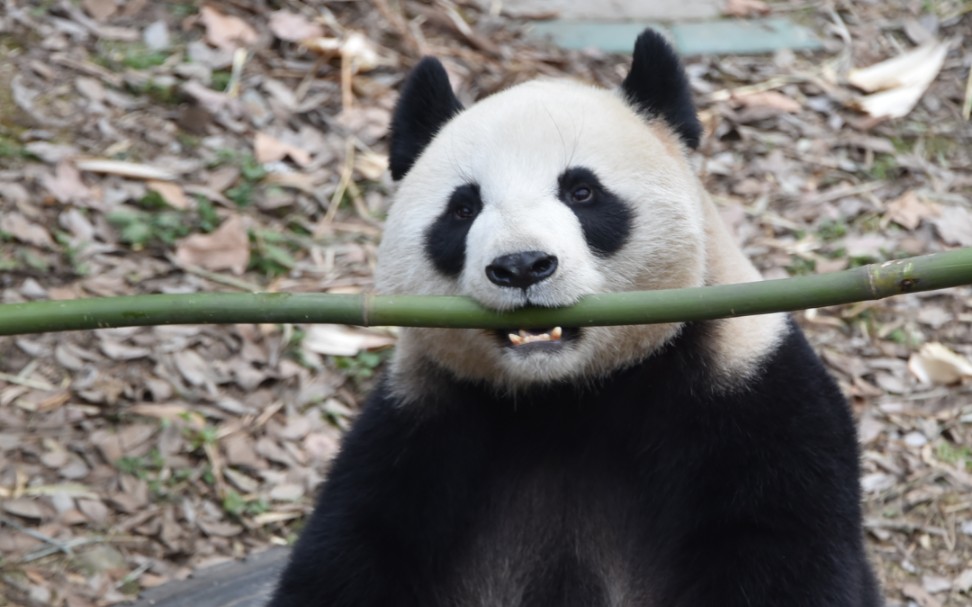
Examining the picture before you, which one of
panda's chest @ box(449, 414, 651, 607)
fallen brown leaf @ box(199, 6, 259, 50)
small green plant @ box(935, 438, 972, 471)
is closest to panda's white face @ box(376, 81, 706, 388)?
panda's chest @ box(449, 414, 651, 607)

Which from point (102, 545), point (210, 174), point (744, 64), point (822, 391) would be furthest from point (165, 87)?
point (822, 391)

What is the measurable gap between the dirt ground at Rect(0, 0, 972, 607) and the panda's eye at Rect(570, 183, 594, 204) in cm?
253

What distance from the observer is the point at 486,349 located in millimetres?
3484

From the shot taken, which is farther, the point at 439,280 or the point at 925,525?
the point at 925,525

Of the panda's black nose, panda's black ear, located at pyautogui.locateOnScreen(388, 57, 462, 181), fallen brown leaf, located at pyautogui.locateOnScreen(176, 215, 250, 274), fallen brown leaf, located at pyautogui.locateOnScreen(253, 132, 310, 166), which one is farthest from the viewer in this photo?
fallen brown leaf, located at pyautogui.locateOnScreen(253, 132, 310, 166)

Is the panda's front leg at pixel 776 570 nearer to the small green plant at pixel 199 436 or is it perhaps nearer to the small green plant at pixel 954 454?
the small green plant at pixel 954 454

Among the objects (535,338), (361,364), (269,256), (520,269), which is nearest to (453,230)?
(535,338)

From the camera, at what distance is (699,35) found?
7875 mm

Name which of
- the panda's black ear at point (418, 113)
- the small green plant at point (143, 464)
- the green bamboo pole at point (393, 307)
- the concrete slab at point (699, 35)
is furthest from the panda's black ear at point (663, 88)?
the concrete slab at point (699, 35)

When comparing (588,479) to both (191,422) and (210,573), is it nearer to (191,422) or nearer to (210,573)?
(210,573)

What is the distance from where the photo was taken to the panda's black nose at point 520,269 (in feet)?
9.80

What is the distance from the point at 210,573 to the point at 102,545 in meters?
0.56

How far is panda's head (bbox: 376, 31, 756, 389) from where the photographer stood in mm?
3291

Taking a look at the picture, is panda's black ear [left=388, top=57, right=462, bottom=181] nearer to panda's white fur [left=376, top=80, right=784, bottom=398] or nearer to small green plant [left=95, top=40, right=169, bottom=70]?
panda's white fur [left=376, top=80, right=784, bottom=398]
